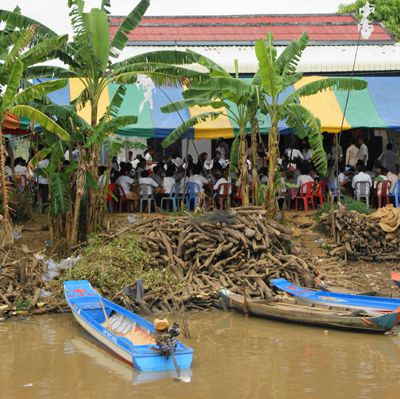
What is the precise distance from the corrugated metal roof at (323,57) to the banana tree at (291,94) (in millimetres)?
6290

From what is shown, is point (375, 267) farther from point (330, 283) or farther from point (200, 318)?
point (200, 318)

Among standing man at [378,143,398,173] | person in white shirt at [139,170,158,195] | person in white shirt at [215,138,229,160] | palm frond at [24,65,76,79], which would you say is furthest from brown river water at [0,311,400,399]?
person in white shirt at [215,138,229,160]

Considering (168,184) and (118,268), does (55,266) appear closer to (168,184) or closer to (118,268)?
(118,268)

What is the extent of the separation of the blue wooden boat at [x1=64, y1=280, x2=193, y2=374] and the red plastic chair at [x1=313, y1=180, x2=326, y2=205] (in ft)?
26.1

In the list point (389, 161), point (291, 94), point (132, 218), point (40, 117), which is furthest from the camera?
point (389, 161)

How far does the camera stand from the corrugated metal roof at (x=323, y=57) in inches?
930

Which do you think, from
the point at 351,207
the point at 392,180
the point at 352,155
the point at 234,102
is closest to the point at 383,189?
the point at 392,180

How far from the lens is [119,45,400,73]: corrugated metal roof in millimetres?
23609

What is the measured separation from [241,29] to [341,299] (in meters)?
16.4

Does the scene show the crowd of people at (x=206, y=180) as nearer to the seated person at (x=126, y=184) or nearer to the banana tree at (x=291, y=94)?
the seated person at (x=126, y=184)

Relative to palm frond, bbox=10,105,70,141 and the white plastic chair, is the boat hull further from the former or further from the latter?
the white plastic chair

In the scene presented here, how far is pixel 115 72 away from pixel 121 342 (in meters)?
6.68

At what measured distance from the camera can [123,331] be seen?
40.0ft

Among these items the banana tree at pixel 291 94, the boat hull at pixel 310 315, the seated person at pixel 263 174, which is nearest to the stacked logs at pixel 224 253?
the boat hull at pixel 310 315
